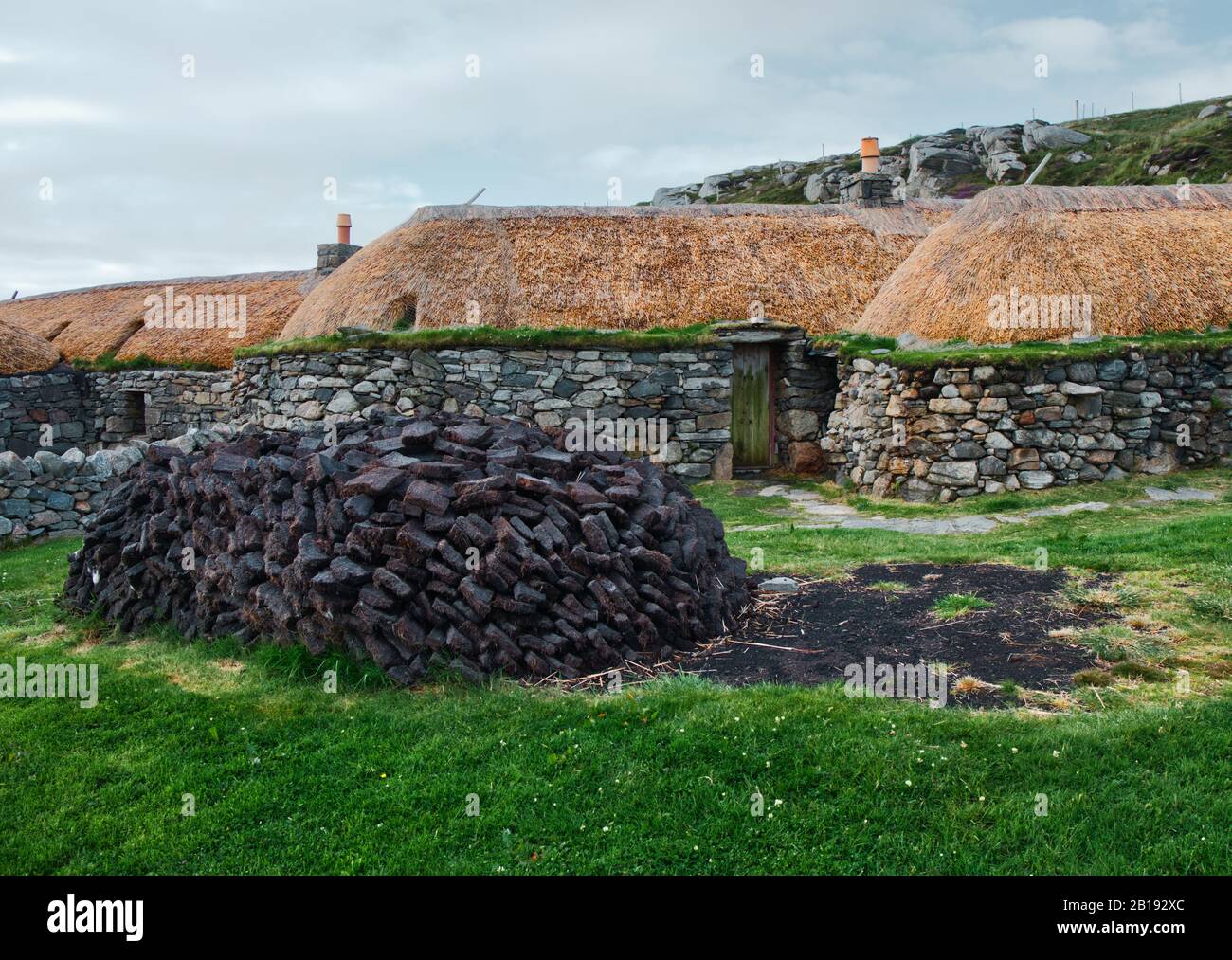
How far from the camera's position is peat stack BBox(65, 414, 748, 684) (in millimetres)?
5848

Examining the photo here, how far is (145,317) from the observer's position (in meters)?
26.3

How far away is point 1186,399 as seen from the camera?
13656 mm

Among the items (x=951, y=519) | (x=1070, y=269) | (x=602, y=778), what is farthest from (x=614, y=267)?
(x=602, y=778)

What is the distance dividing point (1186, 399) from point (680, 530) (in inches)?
423

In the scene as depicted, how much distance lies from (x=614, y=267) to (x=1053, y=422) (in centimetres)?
891

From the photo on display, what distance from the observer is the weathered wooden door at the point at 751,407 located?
57.2ft

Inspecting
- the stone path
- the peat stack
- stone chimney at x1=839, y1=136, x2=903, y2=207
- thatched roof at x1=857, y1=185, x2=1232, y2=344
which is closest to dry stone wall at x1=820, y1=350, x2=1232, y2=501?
thatched roof at x1=857, y1=185, x2=1232, y2=344

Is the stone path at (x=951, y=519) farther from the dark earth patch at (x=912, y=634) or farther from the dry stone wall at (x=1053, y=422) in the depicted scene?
the dark earth patch at (x=912, y=634)

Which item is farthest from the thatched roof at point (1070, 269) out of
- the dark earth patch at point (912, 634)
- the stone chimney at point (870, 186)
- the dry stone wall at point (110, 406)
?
the dry stone wall at point (110, 406)

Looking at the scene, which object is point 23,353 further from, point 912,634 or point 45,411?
point 912,634

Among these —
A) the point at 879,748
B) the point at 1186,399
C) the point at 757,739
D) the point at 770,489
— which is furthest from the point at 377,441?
the point at 1186,399

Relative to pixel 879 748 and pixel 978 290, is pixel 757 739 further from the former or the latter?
pixel 978 290

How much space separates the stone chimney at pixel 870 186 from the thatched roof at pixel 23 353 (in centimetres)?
2127
